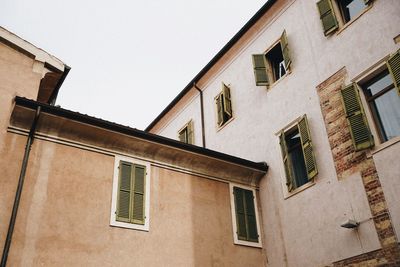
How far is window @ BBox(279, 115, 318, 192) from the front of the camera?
1010 cm

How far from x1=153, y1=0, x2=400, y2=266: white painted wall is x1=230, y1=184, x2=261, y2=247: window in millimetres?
292

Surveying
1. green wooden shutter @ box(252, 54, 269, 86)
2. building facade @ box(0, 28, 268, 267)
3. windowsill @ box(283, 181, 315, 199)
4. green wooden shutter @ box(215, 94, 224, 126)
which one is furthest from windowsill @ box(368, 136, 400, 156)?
green wooden shutter @ box(215, 94, 224, 126)

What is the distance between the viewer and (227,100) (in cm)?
1423

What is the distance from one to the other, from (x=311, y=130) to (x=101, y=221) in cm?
555

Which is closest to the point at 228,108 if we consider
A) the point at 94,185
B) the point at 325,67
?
the point at 325,67

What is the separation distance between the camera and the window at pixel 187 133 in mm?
16350

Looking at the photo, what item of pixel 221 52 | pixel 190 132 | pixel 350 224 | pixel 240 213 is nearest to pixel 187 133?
pixel 190 132

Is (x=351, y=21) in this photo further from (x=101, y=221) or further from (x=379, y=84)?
(x=101, y=221)

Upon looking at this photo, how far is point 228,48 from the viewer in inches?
584

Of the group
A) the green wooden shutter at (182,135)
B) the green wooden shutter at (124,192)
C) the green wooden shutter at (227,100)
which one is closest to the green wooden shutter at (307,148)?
the green wooden shutter at (227,100)

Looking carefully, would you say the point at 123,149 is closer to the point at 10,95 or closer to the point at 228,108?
the point at 10,95

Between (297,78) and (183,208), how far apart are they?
4.76 meters

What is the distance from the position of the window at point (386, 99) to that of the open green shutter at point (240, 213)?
404 cm

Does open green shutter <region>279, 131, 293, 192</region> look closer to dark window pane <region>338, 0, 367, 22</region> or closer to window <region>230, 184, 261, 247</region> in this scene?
window <region>230, 184, 261, 247</region>
